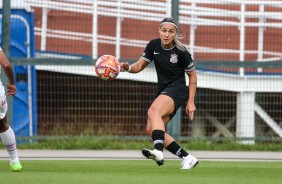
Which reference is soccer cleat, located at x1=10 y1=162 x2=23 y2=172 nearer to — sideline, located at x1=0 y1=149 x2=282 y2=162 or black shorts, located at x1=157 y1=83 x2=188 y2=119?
black shorts, located at x1=157 y1=83 x2=188 y2=119

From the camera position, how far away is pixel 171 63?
1292 centimetres

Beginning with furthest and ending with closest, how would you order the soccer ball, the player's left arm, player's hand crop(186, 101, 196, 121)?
the player's left arm, player's hand crop(186, 101, 196, 121), the soccer ball

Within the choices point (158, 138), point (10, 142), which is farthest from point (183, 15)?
point (10, 142)

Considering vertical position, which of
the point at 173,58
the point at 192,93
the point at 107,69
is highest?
the point at 173,58

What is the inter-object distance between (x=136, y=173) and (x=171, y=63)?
5.19 ft

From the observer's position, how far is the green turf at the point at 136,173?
10977 millimetres

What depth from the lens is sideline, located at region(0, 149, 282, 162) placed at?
1611 centimetres

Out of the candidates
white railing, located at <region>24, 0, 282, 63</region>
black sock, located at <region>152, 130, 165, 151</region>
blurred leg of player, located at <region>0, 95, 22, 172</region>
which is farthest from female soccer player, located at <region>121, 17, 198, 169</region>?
white railing, located at <region>24, 0, 282, 63</region>

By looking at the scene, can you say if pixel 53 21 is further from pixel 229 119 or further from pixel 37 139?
pixel 229 119

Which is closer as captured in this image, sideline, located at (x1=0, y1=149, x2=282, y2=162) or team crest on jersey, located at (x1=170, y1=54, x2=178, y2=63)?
team crest on jersey, located at (x1=170, y1=54, x2=178, y2=63)

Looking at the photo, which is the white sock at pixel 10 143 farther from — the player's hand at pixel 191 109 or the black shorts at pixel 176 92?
the player's hand at pixel 191 109

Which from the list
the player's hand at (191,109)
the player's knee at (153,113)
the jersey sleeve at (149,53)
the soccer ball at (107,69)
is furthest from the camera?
the jersey sleeve at (149,53)

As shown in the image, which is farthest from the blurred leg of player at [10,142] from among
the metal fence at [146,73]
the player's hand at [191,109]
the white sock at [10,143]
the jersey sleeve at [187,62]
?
the metal fence at [146,73]

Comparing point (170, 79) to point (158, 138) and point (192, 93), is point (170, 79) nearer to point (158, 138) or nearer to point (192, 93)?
point (192, 93)
